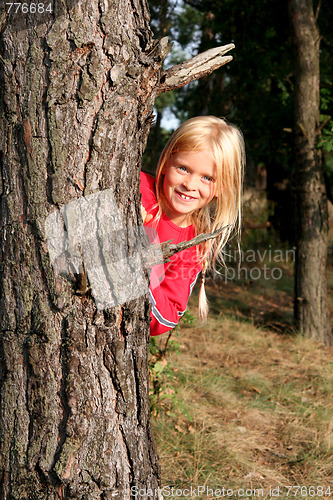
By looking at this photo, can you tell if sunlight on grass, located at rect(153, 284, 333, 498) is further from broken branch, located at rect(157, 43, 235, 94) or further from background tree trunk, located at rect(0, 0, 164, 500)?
broken branch, located at rect(157, 43, 235, 94)

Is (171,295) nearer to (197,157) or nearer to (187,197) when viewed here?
(187,197)

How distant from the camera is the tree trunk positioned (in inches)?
191

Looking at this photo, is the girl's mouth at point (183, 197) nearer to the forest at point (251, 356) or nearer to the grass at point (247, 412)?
the forest at point (251, 356)

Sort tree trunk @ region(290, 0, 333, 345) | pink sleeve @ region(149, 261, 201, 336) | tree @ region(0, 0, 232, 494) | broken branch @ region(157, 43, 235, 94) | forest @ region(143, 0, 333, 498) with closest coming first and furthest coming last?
tree @ region(0, 0, 232, 494), broken branch @ region(157, 43, 235, 94), pink sleeve @ region(149, 261, 201, 336), forest @ region(143, 0, 333, 498), tree trunk @ region(290, 0, 333, 345)

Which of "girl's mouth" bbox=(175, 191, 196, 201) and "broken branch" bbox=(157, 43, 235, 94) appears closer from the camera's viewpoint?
"broken branch" bbox=(157, 43, 235, 94)

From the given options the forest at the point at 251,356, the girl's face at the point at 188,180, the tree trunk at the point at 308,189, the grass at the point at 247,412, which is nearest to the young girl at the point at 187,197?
the girl's face at the point at 188,180

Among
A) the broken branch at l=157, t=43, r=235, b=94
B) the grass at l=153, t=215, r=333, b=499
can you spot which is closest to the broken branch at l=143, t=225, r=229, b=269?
the broken branch at l=157, t=43, r=235, b=94

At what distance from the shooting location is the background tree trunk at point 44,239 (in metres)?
1.54

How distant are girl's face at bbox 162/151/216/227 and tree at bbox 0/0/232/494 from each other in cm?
56

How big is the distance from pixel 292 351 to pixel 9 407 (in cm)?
372

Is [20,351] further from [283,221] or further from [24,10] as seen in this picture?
[283,221]

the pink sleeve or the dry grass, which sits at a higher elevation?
the pink sleeve

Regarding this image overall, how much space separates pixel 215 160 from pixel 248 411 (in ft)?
7.17

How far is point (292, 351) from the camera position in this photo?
15.8 feet
